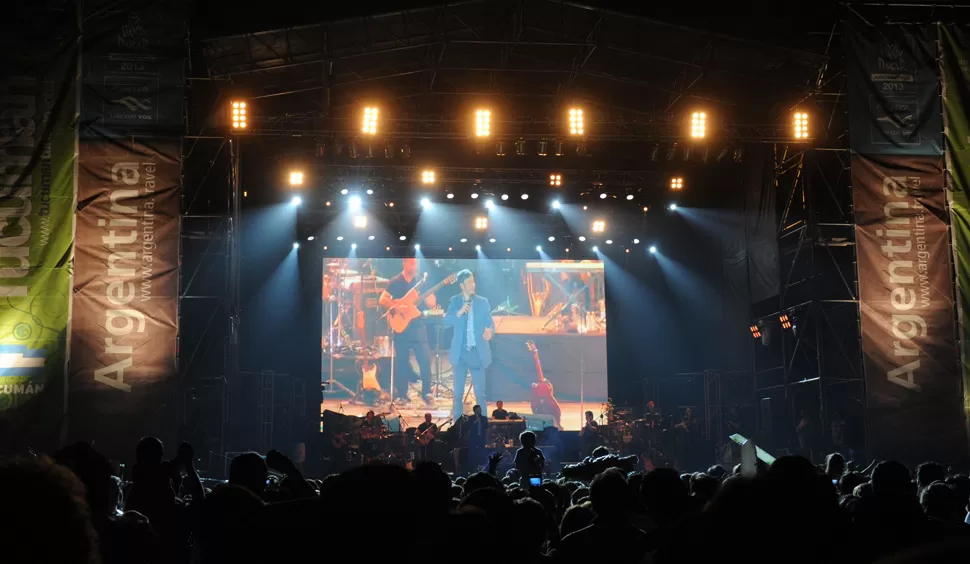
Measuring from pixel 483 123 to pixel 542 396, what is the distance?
30.1ft

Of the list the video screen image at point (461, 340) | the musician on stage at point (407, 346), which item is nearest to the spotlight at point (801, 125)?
the video screen image at point (461, 340)

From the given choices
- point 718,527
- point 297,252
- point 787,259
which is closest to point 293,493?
point 718,527

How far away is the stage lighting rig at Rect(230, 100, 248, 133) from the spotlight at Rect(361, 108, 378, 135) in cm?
202

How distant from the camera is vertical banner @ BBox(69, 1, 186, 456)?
1363 cm

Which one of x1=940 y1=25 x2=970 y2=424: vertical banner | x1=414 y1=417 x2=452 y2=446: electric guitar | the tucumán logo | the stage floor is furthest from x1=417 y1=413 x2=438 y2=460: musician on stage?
x1=940 y1=25 x2=970 y2=424: vertical banner

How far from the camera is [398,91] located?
18375 millimetres

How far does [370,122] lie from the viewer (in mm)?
16734

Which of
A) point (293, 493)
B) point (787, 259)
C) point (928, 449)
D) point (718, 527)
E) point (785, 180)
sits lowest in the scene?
point (928, 449)

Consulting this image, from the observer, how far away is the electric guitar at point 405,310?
23.6 m

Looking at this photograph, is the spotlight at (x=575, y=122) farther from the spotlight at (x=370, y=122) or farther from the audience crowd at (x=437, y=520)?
the audience crowd at (x=437, y=520)

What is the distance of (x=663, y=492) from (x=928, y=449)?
12.2 meters

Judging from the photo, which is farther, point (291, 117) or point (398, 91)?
point (398, 91)

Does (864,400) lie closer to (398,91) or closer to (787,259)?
(787,259)

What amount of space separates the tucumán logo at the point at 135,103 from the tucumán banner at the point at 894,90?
1094cm
